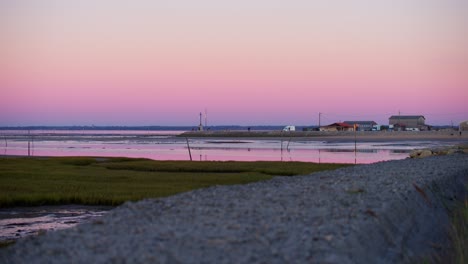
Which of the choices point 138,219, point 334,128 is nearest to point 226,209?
point 138,219

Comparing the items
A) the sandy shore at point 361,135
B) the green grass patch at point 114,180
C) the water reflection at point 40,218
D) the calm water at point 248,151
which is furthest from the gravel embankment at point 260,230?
the sandy shore at point 361,135

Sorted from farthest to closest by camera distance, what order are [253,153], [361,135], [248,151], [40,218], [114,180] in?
[361,135], [248,151], [253,153], [114,180], [40,218]

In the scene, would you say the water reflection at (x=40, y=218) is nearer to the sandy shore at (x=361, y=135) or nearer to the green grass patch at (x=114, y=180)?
the green grass patch at (x=114, y=180)

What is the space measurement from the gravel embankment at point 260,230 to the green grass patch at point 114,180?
11.1m

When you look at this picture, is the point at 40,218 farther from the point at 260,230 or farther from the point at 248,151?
the point at 248,151

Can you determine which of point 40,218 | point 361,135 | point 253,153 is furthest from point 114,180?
point 361,135

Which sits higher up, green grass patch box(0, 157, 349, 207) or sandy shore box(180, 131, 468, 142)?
sandy shore box(180, 131, 468, 142)

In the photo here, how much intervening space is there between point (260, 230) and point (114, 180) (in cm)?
2298

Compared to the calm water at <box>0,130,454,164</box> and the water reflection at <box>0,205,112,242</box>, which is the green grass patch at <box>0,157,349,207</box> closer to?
the water reflection at <box>0,205,112,242</box>

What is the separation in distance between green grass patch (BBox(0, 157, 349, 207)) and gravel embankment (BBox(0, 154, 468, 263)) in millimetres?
11075

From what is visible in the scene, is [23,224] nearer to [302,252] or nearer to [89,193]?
[89,193]

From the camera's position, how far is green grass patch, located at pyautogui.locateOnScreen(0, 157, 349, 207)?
24139 millimetres

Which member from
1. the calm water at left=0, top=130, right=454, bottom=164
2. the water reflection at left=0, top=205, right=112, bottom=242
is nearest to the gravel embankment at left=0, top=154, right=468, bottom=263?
the water reflection at left=0, top=205, right=112, bottom=242

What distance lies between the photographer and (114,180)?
31.9m
